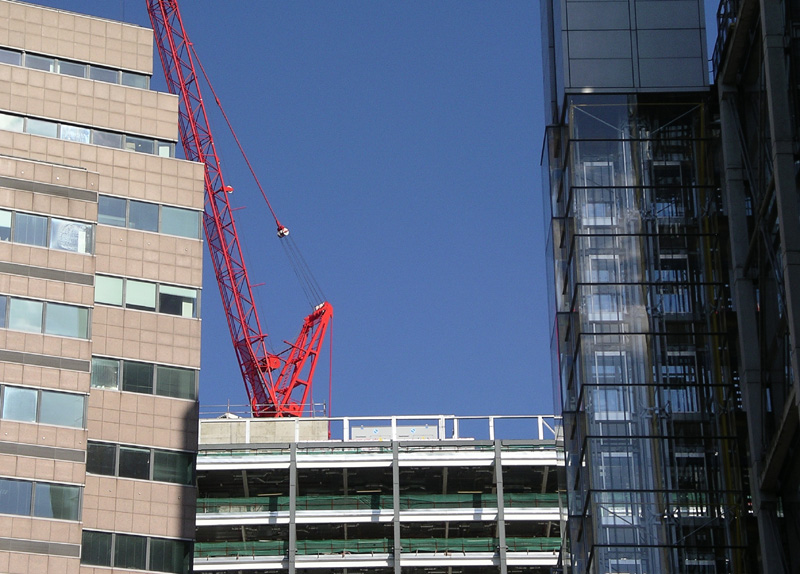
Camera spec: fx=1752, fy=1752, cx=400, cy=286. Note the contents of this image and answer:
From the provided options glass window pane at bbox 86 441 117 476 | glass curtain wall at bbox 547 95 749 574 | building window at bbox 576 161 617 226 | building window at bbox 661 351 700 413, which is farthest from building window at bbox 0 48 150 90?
building window at bbox 661 351 700 413

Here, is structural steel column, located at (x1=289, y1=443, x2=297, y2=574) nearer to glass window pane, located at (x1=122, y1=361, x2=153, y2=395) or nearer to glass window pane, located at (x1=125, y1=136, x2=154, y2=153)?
glass window pane, located at (x1=125, y1=136, x2=154, y2=153)

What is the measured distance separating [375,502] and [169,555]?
118 feet

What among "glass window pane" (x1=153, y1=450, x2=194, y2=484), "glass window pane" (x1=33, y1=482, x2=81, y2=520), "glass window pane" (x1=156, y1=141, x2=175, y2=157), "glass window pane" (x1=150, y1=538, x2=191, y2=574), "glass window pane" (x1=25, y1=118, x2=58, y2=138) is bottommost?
"glass window pane" (x1=150, y1=538, x2=191, y2=574)

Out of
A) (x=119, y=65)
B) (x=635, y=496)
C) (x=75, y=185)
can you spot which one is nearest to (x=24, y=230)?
(x=75, y=185)

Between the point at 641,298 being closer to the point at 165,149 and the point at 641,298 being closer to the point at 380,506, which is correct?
the point at 165,149

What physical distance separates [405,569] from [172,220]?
123 feet

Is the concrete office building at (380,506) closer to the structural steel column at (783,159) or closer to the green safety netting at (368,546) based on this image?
the green safety netting at (368,546)

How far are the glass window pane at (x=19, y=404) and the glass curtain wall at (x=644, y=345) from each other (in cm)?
2418

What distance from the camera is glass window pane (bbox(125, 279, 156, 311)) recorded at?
87.8m

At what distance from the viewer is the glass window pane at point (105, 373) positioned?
8562 cm

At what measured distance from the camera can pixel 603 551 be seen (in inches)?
2530

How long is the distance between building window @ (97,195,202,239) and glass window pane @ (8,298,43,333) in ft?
28.3

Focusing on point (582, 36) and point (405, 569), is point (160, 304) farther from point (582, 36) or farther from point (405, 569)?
point (405, 569)

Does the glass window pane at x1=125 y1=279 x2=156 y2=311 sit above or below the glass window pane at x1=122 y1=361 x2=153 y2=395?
above
